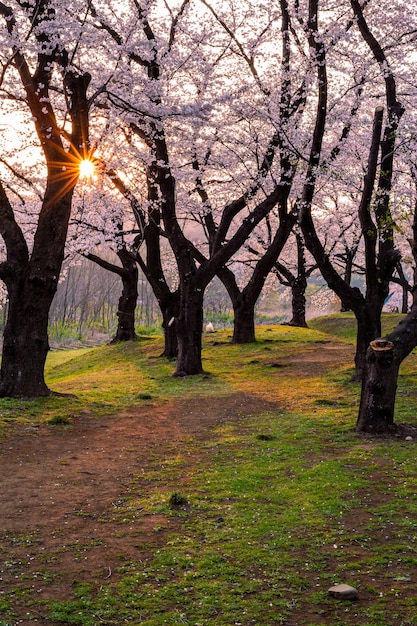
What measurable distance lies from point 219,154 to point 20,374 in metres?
14.9

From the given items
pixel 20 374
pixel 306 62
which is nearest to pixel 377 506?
pixel 20 374

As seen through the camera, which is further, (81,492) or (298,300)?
(298,300)

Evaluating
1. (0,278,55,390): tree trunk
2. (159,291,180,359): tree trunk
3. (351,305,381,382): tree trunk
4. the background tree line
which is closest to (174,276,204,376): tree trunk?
the background tree line

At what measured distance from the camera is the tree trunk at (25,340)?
50.0ft

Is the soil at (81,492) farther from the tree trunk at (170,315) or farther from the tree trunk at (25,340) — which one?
the tree trunk at (170,315)

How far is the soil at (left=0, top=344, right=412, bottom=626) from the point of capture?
6180mm

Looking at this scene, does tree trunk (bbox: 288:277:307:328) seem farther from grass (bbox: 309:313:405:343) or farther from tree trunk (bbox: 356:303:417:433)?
tree trunk (bbox: 356:303:417:433)

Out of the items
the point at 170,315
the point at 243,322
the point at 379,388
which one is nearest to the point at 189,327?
the point at 170,315

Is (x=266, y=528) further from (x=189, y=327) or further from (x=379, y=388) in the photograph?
(x=189, y=327)

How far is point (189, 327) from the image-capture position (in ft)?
70.0

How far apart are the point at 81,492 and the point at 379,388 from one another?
5.45 metres

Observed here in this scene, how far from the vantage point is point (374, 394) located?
1146cm

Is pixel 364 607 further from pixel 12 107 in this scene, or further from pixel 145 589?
pixel 12 107

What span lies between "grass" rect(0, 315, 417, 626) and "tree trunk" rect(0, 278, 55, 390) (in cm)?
69
